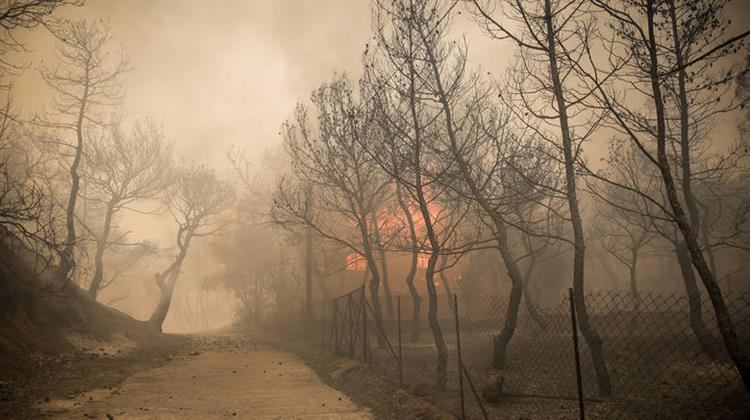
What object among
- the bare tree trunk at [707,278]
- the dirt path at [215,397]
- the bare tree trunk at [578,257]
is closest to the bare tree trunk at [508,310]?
the bare tree trunk at [578,257]

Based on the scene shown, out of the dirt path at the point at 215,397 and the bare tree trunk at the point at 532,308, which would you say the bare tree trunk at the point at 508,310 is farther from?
the dirt path at the point at 215,397

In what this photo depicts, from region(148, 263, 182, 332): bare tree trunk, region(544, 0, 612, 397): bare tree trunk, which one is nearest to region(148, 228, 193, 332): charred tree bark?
region(148, 263, 182, 332): bare tree trunk

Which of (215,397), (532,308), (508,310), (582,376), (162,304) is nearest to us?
(215,397)

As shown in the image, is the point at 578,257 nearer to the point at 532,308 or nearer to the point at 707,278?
the point at 707,278

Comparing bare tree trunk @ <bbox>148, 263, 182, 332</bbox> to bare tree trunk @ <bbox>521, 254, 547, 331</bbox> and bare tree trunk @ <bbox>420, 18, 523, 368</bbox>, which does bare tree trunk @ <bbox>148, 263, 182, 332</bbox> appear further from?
bare tree trunk @ <bbox>420, 18, 523, 368</bbox>

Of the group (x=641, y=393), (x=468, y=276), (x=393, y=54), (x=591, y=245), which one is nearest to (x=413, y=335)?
(x=468, y=276)

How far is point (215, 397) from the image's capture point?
8.16 meters

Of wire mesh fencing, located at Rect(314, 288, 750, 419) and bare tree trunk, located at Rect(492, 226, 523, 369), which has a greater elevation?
bare tree trunk, located at Rect(492, 226, 523, 369)

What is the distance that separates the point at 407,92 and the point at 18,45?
8.24 metres

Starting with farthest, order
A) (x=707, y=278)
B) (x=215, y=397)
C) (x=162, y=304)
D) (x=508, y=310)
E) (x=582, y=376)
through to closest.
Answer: (x=162, y=304) → (x=508, y=310) → (x=582, y=376) → (x=215, y=397) → (x=707, y=278)

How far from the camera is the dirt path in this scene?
Result: 6879 millimetres

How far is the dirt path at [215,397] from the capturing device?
6879 millimetres

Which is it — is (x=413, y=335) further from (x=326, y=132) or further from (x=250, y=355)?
(x=326, y=132)

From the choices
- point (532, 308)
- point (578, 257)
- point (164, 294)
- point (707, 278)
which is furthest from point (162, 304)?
point (707, 278)
